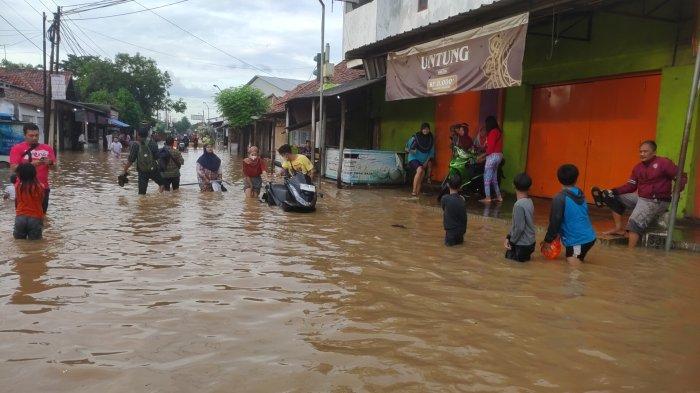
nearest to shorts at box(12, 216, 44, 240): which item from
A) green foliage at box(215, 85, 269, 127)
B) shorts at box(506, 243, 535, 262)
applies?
shorts at box(506, 243, 535, 262)

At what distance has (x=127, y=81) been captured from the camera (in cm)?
6444

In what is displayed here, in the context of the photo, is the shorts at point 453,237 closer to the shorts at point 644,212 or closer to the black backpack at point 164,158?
the shorts at point 644,212

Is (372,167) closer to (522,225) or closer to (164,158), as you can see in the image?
(164,158)

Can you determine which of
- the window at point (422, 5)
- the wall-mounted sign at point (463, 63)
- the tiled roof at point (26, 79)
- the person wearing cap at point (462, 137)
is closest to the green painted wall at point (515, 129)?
the person wearing cap at point (462, 137)

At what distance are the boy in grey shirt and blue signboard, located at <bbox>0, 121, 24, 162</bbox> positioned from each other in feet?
62.6

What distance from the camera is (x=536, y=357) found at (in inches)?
132

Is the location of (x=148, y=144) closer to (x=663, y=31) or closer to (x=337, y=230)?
(x=337, y=230)

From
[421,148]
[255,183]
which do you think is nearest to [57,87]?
[255,183]

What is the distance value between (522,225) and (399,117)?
1111 cm

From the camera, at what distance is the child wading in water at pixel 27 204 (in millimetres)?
6320

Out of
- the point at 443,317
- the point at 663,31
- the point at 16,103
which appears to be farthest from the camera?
the point at 16,103

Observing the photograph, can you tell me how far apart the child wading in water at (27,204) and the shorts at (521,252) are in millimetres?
5589

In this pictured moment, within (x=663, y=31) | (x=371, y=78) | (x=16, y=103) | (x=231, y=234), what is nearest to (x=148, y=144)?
(x=231, y=234)

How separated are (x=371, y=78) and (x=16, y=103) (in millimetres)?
23805
